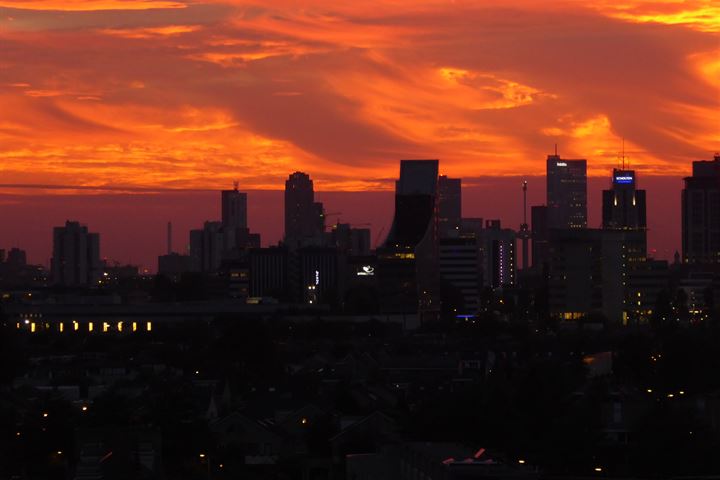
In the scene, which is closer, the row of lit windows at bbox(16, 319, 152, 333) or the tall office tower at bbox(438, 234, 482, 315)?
the row of lit windows at bbox(16, 319, 152, 333)

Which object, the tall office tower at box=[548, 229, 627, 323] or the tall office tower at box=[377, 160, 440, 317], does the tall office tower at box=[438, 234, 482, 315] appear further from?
the tall office tower at box=[548, 229, 627, 323]

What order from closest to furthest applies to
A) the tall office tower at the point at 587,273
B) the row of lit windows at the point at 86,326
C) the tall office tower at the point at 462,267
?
the row of lit windows at the point at 86,326 < the tall office tower at the point at 587,273 < the tall office tower at the point at 462,267

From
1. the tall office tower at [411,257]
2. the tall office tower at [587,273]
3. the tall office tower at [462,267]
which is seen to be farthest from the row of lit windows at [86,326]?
the tall office tower at [462,267]

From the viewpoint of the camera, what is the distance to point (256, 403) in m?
55.8

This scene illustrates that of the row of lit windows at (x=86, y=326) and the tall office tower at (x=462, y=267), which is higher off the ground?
the tall office tower at (x=462, y=267)

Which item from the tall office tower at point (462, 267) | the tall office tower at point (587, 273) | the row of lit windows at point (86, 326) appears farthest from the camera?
the tall office tower at point (462, 267)

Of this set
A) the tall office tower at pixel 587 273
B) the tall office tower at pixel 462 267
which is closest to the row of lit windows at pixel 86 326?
the tall office tower at pixel 587 273

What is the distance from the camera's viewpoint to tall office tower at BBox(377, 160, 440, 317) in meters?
160

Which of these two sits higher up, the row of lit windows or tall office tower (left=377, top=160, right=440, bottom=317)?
tall office tower (left=377, top=160, right=440, bottom=317)

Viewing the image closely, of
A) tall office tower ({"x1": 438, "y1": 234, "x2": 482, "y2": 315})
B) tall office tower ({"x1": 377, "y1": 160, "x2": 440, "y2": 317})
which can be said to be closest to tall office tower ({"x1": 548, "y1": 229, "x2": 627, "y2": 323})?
tall office tower ({"x1": 377, "y1": 160, "x2": 440, "y2": 317})

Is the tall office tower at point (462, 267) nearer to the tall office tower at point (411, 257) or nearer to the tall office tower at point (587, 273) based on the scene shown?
the tall office tower at point (411, 257)

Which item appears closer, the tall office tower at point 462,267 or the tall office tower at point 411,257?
the tall office tower at point 411,257

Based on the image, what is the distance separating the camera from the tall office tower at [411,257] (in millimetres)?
160500

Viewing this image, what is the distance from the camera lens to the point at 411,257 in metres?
164
